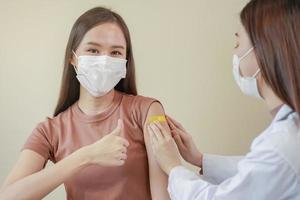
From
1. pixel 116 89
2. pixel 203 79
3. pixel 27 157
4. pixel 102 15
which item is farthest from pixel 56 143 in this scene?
pixel 203 79

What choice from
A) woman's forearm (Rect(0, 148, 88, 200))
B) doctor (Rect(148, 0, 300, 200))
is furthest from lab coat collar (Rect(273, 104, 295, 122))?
woman's forearm (Rect(0, 148, 88, 200))

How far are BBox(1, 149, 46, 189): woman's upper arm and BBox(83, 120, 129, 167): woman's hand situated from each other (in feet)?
0.87

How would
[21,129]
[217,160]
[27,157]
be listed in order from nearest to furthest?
[27,157] → [217,160] → [21,129]

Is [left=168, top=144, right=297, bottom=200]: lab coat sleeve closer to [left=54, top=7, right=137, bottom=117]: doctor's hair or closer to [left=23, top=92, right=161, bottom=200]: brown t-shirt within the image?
[left=23, top=92, right=161, bottom=200]: brown t-shirt

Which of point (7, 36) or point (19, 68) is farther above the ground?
point (7, 36)

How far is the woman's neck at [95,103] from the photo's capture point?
4.91ft

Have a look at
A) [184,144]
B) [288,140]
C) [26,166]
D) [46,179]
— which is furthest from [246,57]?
[26,166]

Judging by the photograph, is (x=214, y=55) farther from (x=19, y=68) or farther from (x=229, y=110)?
(x=19, y=68)

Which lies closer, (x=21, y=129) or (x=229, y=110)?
(x=229, y=110)

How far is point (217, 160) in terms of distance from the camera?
1.53m

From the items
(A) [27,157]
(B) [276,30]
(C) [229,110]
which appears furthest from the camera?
(C) [229,110]

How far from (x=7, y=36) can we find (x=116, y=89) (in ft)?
2.84

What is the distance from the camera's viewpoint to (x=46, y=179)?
1.28 m

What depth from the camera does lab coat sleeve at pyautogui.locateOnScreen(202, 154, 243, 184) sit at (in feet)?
4.85
